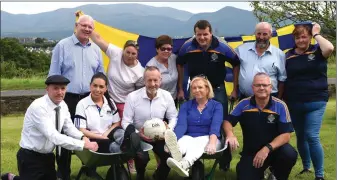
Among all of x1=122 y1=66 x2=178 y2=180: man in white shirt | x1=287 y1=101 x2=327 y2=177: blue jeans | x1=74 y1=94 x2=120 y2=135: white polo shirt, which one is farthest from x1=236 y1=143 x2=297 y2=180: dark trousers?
x1=74 y1=94 x2=120 y2=135: white polo shirt

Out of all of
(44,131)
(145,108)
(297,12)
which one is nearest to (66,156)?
(44,131)

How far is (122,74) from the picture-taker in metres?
4.68

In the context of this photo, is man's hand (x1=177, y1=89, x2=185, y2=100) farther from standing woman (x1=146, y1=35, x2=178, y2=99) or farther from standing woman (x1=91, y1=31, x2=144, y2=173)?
standing woman (x1=91, y1=31, x2=144, y2=173)

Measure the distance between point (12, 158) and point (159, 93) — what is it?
2.82 metres

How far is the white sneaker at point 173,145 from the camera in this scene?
3.77 m

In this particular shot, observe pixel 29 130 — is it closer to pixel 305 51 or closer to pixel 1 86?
pixel 305 51

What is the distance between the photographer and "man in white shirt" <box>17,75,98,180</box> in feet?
12.5

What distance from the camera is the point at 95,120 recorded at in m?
4.23

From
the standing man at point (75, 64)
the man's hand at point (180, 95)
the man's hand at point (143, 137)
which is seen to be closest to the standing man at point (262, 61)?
the man's hand at point (180, 95)

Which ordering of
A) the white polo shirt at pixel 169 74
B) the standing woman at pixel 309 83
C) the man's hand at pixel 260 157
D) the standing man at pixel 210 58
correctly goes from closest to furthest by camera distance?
1. the man's hand at pixel 260 157
2. the standing woman at pixel 309 83
3. the standing man at pixel 210 58
4. the white polo shirt at pixel 169 74

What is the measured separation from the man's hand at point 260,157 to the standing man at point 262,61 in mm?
812

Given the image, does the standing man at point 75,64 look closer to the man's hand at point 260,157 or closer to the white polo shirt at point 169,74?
the white polo shirt at point 169,74

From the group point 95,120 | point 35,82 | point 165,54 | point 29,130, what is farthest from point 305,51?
point 35,82

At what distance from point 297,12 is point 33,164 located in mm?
11380
